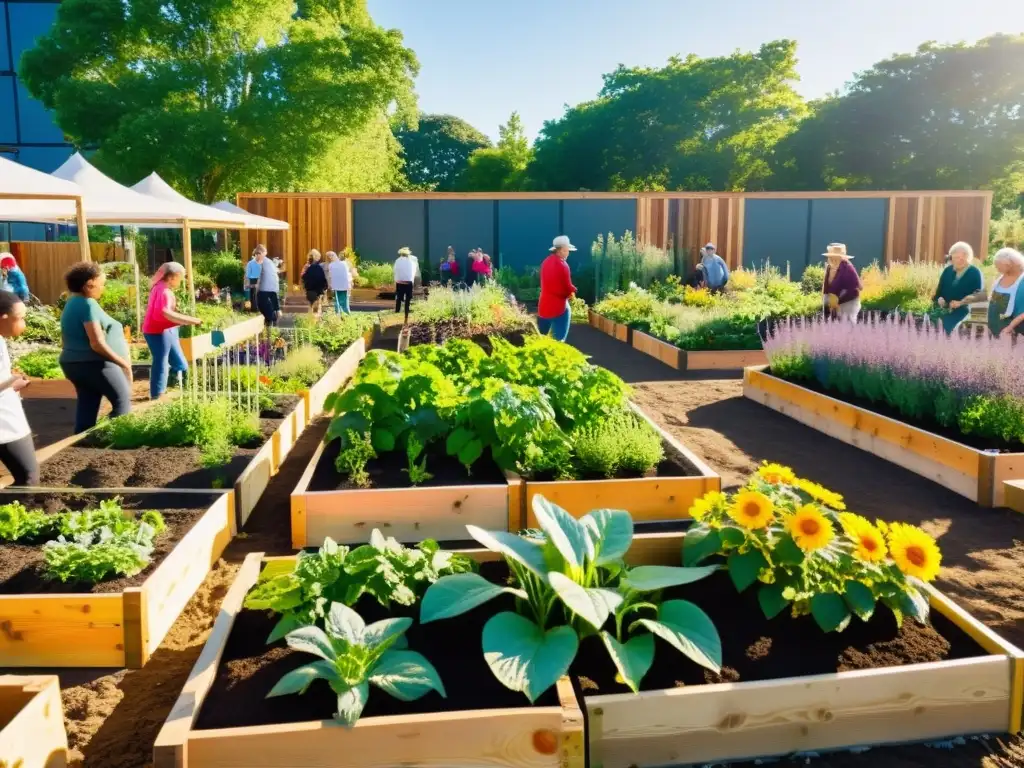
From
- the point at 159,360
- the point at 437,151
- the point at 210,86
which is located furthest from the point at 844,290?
the point at 437,151

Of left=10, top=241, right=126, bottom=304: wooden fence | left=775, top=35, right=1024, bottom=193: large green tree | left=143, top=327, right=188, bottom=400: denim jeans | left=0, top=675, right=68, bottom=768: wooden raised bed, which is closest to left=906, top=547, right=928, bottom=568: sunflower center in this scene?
left=0, top=675, right=68, bottom=768: wooden raised bed

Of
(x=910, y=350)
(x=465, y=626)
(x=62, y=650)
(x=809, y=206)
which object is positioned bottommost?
(x=62, y=650)

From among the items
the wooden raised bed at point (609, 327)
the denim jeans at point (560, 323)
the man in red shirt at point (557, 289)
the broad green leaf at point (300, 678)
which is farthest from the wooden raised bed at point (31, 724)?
the wooden raised bed at point (609, 327)

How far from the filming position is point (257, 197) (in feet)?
75.4

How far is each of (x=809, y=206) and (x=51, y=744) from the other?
24.3m

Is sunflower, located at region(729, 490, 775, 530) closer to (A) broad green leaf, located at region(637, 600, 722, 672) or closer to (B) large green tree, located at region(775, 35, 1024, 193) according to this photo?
(A) broad green leaf, located at region(637, 600, 722, 672)

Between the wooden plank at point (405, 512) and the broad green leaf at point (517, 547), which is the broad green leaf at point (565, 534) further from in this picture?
the wooden plank at point (405, 512)

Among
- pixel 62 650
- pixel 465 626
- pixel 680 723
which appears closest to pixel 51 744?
pixel 62 650

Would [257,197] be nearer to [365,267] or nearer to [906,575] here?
[365,267]

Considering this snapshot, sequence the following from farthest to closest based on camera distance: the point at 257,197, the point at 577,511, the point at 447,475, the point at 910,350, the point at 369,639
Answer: the point at 257,197 → the point at 910,350 → the point at 447,475 → the point at 577,511 → the point at 369,639

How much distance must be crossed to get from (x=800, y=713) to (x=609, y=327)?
41.4 ft

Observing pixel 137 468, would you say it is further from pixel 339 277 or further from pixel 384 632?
pixel 339 277

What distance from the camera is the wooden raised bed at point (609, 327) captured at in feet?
45.6

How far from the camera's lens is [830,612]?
9.36 ft
